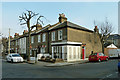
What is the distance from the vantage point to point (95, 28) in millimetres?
31016

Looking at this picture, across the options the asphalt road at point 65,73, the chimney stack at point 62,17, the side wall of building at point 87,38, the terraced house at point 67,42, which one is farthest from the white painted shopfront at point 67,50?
the asphalt road at point 65,73

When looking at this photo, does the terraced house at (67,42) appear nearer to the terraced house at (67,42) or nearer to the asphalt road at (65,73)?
the terraced house at (67,42)

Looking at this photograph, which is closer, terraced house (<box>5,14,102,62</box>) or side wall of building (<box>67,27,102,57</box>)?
terraced house (<box>5,14,102,62</box>)

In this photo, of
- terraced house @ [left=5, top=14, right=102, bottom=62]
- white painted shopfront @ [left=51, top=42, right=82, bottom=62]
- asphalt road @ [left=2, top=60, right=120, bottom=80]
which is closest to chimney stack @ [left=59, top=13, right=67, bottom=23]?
terraced house @ [left=5, top=14, right=102, bottom=62]

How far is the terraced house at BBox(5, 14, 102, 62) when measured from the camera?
2281 centimetres

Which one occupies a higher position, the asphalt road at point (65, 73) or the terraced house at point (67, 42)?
the terraced house at point (67, 42)

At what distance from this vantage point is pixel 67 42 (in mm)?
21969

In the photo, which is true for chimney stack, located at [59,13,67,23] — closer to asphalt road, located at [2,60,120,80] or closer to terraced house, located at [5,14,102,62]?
terraced house, located at [5,14,102,62]

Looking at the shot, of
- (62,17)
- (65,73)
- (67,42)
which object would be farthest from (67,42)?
(65,73)

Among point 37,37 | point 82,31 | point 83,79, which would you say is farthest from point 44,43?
point 83,79

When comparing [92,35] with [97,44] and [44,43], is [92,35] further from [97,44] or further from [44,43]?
[44,43]

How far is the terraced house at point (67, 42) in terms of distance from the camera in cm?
2281

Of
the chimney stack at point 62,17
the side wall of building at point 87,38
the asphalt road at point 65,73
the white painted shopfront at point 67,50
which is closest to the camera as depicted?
the asphalt road at point 65,73

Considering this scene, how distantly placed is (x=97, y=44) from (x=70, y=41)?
11146 millimetres
